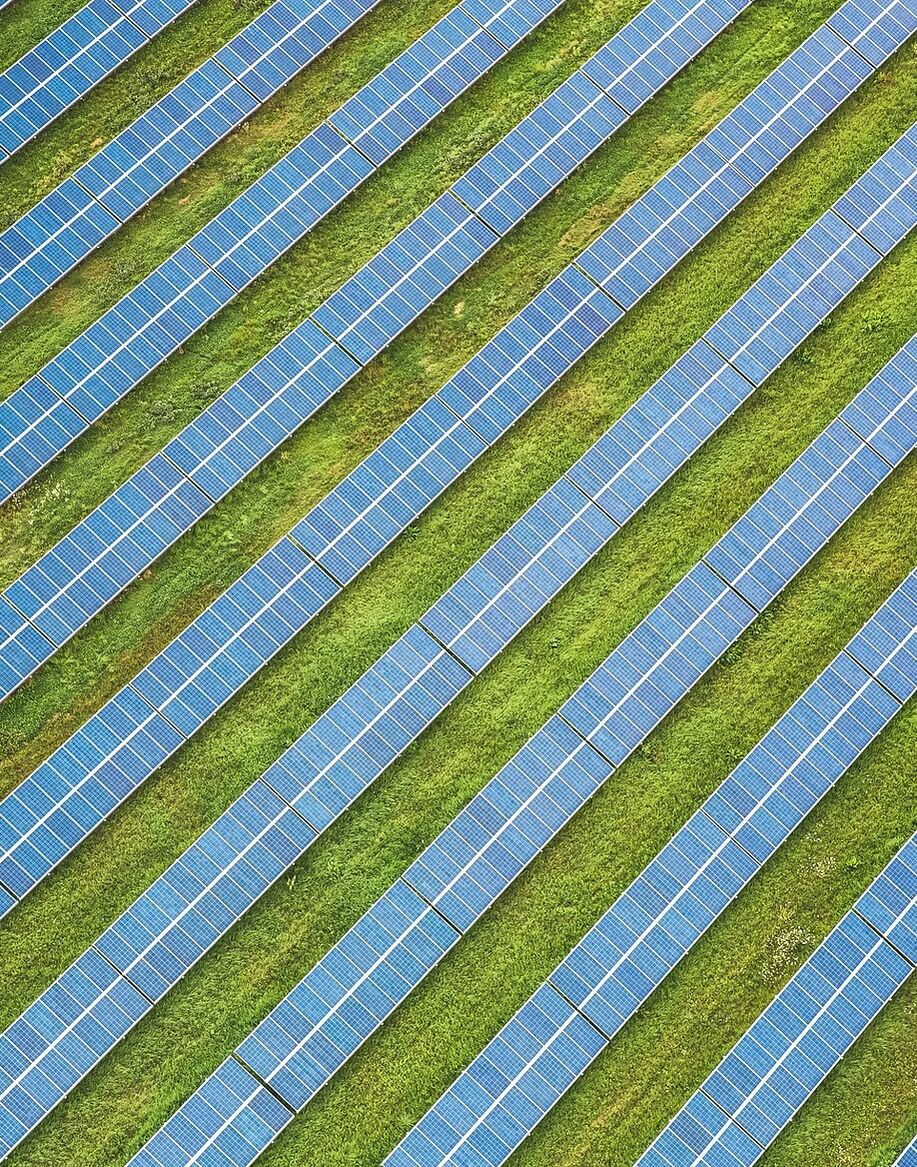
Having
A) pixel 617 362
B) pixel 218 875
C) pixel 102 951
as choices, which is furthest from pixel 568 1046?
pixel 617 362

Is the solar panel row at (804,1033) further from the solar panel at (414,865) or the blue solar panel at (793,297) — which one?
the blue solar panel at (793,297)

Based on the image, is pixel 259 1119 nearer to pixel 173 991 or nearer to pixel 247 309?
pixel 173 991

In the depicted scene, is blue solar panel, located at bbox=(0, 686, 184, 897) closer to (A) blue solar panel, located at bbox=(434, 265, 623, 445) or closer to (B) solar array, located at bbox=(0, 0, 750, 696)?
(B) solar array, located at bbox=(0, 0, 750, 696)

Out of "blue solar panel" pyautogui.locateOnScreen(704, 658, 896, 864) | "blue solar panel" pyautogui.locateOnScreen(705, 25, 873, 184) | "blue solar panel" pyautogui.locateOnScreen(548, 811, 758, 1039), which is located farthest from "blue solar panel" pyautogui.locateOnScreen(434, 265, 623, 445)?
"blue solar panel" pyautogui.locateOnScreen(548, 811, 758, 1039)

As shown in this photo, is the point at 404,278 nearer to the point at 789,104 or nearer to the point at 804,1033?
the point at 789,104

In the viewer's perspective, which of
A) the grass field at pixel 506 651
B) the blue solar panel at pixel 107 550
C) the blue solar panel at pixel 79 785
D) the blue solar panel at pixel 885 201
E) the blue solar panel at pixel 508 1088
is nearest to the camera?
the blue solar panel at pixel 508 1088

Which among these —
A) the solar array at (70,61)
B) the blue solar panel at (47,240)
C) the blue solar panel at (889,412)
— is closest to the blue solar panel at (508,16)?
the solar array at (70,61)
